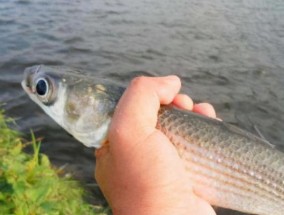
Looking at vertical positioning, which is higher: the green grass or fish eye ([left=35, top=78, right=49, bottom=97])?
fish eye ([left=35, top=78, right=49, bottom=97])

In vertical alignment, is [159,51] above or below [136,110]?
below

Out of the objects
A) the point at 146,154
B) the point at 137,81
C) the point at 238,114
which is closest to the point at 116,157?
the point at 146,154

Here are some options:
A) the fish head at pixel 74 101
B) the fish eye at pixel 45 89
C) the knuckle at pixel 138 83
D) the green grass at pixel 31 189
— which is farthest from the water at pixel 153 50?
the knuckle at pixel 138 83

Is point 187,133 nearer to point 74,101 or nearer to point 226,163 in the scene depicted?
point 226,163

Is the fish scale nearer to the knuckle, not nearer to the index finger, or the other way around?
the index finger

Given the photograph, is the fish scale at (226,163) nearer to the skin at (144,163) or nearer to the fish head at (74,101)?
the skin at (144,163)

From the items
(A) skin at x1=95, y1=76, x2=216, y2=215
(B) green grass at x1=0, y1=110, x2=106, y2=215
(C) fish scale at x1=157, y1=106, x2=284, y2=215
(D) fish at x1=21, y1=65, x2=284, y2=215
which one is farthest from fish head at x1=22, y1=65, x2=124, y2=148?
(B) green grass at x1=0, y1=110, x2=106, y2=215

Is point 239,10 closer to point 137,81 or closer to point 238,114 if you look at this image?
point 238,114

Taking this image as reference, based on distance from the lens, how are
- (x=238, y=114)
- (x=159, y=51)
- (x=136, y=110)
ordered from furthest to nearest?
1. (x=159, y=51)
2. (x=238, y=114)
3. (x=136, y=110)
